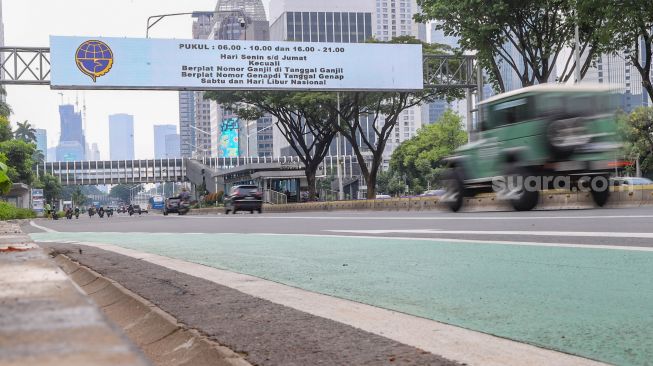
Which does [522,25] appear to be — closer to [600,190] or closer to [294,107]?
[600,190]

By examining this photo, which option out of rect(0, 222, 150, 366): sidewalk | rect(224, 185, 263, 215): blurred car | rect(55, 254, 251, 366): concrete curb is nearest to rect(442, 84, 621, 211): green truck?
rect(55, 254, 251, 366): concrete curb

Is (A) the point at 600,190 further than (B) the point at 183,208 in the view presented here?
No

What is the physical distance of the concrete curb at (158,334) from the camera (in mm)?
2623

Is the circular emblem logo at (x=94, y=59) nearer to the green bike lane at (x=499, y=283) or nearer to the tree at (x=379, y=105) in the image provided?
the tree at (x=379, y=105)

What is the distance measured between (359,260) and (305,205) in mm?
33727

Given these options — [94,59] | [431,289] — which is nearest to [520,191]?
[431,289]

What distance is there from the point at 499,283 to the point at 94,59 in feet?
98.4

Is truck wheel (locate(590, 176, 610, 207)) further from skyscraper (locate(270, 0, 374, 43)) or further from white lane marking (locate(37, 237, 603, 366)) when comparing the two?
skyscraper (locate(270, 0, 374, 43))

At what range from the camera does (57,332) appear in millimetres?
978

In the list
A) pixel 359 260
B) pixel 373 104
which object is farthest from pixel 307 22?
pixel 359 260

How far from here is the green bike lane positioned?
2988mm

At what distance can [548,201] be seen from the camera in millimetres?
19797

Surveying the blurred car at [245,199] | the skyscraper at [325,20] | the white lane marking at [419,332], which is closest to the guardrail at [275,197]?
the blurred car at [245,199]

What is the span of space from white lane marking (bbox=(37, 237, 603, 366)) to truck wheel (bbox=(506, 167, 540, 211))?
12054 millimetres
